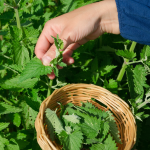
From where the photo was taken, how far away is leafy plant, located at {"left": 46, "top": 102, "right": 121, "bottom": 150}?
1.29 meters

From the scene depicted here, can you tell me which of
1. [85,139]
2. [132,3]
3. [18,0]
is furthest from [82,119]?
[18,0]

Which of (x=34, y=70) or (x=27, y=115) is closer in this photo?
(x=34, y=70)

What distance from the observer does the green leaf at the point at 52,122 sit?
134cm

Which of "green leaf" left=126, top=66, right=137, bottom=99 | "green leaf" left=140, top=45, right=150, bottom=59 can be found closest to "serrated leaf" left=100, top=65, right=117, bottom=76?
"green leaf" left=126, top=66, right=137, bottom=99

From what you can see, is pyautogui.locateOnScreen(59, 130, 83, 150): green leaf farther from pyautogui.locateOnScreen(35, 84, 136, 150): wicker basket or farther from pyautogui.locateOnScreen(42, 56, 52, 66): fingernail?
pyautogui.locateOnScreen(42, 56, 52, 66): fingernail

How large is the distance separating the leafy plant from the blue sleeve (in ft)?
2.24

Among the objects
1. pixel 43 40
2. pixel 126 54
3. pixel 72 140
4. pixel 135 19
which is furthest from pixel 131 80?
pixel 43 40

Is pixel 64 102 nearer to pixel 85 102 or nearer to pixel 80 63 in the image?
pixel 85 102

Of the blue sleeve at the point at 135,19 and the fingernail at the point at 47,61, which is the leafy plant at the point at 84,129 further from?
the blue sleeve at the point at 135,19

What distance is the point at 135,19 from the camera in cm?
139

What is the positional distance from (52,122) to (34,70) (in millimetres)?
442

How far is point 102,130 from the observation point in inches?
54.2

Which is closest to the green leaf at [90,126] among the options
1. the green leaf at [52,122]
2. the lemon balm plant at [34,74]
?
the green leaf at [52,122]

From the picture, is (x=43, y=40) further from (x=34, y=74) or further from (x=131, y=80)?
(x=131, y=80)
